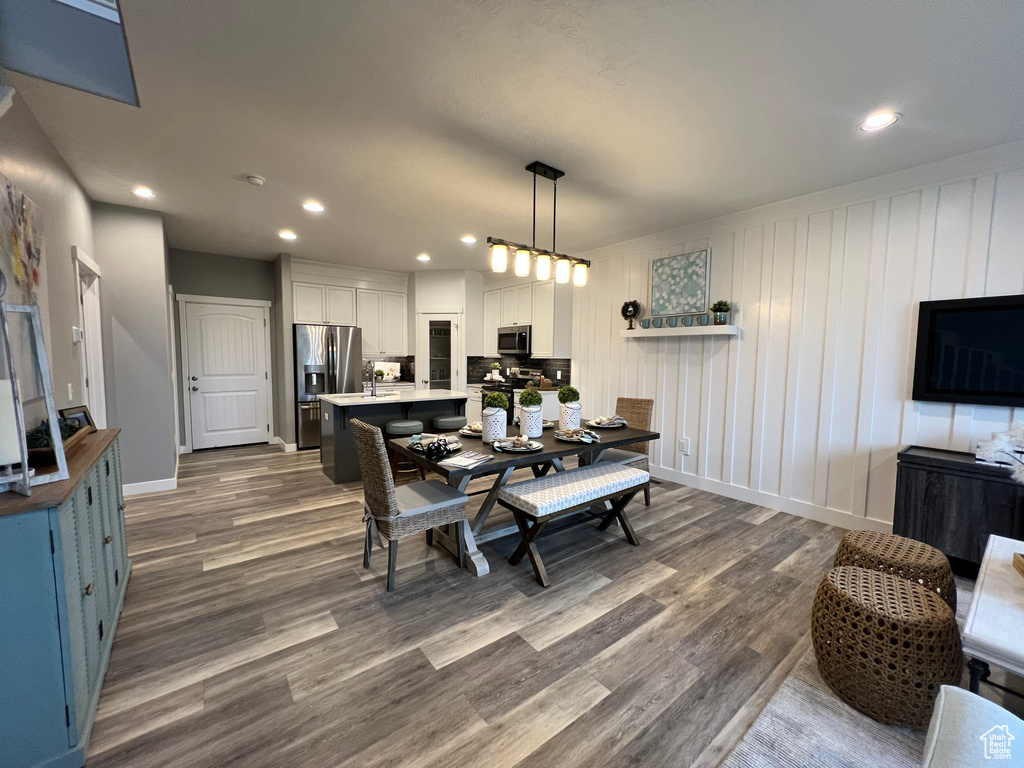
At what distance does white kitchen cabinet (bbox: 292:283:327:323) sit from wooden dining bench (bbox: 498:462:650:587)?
177 inches

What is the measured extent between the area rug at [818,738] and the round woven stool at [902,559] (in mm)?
405

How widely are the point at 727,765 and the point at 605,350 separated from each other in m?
4.00

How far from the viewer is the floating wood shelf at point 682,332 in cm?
375

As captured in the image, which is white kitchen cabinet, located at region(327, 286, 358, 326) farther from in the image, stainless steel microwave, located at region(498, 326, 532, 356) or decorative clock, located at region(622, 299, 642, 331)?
decorative clock, located at region(622, 299, 642, 331)

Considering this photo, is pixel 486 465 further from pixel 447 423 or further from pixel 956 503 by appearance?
pixel 956 503

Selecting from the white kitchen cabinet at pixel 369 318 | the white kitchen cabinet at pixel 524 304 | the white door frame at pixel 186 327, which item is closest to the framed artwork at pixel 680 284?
the white kitchen cabinet at pixel 524 304

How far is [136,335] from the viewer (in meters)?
3.80

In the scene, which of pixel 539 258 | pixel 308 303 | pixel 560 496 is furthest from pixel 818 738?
pixel 308 303

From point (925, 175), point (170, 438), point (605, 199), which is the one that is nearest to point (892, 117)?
point (925, 175)

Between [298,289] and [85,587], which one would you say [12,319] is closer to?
[85,587]

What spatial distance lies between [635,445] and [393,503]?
7.87ft

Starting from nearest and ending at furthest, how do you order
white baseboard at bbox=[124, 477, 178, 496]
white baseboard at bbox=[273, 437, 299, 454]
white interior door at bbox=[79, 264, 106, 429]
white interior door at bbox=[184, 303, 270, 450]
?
white interior door at bbox=[79, 264, 106, 429], white baseboard at bbox=[124, 477, 178, 496], white interior door at bbox=[184, 303, 270, 450], white baseboard at bbox=[273, 437, 299, 454]

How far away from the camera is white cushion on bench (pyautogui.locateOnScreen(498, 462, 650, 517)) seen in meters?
2.42

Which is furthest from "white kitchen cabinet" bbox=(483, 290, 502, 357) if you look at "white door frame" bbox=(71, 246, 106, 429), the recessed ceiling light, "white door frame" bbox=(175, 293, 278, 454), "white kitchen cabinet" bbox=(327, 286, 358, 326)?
the recessed ceiling light
